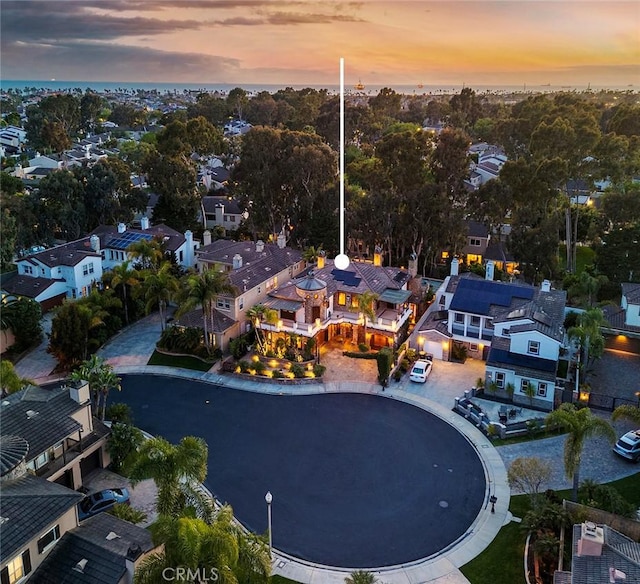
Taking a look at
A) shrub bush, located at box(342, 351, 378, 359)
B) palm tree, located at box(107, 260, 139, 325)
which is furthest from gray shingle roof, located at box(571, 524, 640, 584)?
palm tree, located at box(107, 260, 139, 325)

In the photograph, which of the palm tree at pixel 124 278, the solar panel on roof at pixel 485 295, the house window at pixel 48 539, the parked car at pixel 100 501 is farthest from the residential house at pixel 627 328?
the house window at pixel 48 539

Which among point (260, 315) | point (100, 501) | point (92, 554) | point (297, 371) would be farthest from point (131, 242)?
point (92, 554)

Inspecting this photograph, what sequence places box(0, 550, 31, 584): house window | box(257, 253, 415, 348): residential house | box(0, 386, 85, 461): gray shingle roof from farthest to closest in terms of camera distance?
box(257, 253, 415, 348): residential house < box(0, 386, 85, 461): gray shingle roof < box(0, 550, 31, 584): house window

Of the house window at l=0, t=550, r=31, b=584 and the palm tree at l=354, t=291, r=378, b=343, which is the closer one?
the house window at l=0, t=550, r=31, b=584

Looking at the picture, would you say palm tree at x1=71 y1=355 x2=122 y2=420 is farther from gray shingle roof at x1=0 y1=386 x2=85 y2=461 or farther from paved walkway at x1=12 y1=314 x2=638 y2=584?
paved walkway at x1=12 y1=314 x2=638 y2=584

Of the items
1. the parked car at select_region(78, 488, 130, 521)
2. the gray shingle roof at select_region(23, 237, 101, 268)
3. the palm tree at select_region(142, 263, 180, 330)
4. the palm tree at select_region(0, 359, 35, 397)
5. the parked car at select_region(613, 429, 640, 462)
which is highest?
the gray shingle roof at select_region(23, 237, 101, 268)

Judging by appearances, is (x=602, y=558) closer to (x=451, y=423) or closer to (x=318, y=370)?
(x=451, y=423)

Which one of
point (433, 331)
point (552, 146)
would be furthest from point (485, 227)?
point (433, 331)
